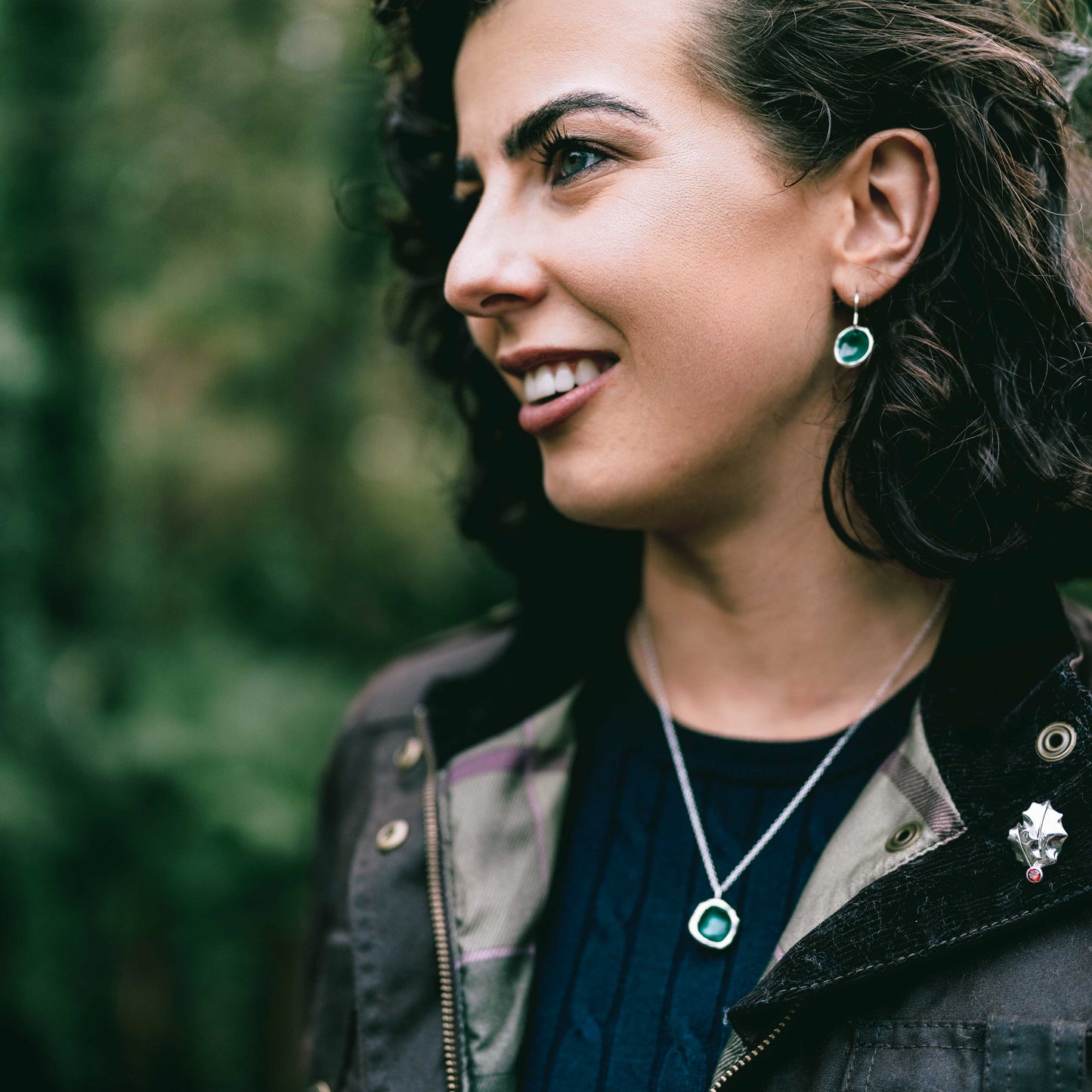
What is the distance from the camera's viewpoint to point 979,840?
4.12ft

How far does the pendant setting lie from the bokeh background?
1.14 metres

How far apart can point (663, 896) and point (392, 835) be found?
0.43 metres

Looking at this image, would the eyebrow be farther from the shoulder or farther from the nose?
the shoulder

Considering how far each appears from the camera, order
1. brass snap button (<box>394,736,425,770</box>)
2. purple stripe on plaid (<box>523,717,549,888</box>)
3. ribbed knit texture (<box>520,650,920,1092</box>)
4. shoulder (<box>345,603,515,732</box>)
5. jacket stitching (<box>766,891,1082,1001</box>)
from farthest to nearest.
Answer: shoulder (<box>345,603,515,732</box>) → brass snap button (<box>394,736,425,770</box>) → purple stripe on plaid (<box>523,717,549,888</box>) → ribbed knit texture (<box>520,650,920,1092</box>) → jacket stitching (<box>766,891,1082,1001</box>)

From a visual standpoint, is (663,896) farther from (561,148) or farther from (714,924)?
(561,148)

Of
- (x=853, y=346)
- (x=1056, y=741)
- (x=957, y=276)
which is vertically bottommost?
(x=1056, y=741)

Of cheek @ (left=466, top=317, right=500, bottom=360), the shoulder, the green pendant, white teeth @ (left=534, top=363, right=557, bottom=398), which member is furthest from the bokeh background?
the green pendant

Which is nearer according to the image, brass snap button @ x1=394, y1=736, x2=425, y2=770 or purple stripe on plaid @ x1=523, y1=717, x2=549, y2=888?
purple stripe on plaid @ x1=523, y1=717, x2=549, y2=888

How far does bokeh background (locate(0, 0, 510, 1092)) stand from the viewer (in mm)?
2982

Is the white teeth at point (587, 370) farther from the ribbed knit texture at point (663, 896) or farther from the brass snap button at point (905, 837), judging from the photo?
the brass snap button at point (905, 837)

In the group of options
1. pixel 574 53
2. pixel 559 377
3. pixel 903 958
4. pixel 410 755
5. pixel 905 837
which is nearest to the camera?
pixel 903 958

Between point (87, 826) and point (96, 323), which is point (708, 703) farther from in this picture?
point (96, 323)

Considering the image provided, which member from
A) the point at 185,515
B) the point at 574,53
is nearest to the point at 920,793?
the point at 574,53

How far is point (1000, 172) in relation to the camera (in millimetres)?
1431
